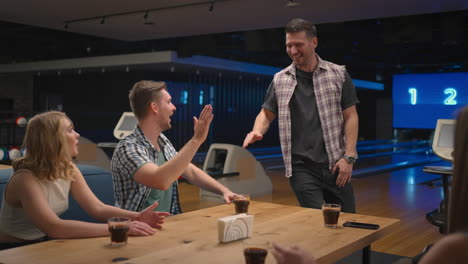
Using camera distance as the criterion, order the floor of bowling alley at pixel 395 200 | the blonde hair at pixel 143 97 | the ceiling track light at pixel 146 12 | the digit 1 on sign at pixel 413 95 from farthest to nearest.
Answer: the digit 1 on sign at pixel 413 95 → the ceiling track light at pixel 146 12 → the floor of bowling alley at pixel 395 200 → the blonde hair at pixel 143 97

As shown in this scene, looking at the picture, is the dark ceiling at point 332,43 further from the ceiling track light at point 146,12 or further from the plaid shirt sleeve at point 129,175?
the plaid shirt sleeve at point 129,175

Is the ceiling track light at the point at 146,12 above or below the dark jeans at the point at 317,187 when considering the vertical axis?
above

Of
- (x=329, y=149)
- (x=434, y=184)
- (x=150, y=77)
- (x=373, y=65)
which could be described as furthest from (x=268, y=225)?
(x=373, y=65)

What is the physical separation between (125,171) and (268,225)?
65cm

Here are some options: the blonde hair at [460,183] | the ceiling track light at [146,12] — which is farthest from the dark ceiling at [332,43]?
the blonde hair at [460,183]

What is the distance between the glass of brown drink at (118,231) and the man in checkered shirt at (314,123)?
1147 mm

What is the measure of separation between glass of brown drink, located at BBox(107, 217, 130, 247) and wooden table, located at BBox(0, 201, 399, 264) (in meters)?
0.03

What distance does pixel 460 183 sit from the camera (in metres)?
0.80

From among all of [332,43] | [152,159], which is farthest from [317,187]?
[332,43]

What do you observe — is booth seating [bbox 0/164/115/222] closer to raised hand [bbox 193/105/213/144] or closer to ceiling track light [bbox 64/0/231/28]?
raised hand [bbox 193/105/213/144]

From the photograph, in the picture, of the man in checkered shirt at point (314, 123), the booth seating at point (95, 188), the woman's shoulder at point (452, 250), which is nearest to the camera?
the woman's shoulder at point (452, 250)

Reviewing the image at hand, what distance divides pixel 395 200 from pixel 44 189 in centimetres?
556

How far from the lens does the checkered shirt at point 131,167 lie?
2.10m

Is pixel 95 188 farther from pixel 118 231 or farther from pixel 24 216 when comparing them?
pixel 118 231
